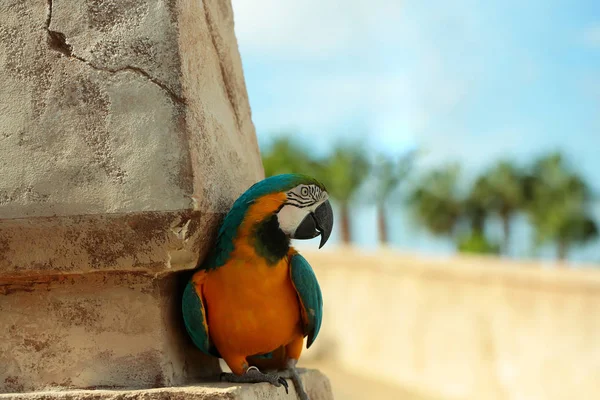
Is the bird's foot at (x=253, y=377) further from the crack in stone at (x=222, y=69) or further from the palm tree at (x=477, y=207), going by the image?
the palm tree at (x=477, y=207)

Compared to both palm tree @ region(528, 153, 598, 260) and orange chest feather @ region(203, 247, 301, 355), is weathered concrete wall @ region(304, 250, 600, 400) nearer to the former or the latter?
palm tree @ region(528, 153, 598, 260)

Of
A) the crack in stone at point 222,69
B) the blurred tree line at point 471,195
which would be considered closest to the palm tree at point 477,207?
the blurred tree line at point 471,195

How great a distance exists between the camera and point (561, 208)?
16.8 metres

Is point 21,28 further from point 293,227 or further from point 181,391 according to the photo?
point 181,391

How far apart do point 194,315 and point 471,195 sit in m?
18.1

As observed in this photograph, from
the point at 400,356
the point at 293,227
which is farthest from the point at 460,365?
the point at 293,227

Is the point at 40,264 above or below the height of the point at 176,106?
below

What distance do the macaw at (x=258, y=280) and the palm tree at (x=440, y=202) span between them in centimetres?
1787

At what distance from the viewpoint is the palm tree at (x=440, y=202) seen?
19.4 m

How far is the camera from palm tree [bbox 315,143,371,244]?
1852 cm

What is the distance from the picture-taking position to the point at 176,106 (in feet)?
5.59

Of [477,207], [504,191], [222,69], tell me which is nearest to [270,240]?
[222,69]

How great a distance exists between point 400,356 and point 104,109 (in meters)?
9.75

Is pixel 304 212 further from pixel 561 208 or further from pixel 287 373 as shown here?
pixel 561 208
